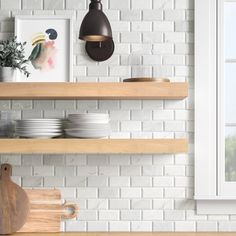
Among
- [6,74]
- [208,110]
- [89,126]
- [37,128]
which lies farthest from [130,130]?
[6,74]

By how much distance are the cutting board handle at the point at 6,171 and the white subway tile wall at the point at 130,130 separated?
10 centimetres

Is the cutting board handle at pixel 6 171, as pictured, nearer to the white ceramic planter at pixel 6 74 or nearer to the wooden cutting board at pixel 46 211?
the wooden cutting board at pixel 46 211

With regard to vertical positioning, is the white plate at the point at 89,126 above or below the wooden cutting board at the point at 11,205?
above

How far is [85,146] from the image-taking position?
9.68 feet

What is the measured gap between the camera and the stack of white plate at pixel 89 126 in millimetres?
2986

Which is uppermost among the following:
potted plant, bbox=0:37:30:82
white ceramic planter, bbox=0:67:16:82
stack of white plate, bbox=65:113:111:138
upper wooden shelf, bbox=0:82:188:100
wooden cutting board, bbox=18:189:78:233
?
potted plant, bbox=0:37:30:82

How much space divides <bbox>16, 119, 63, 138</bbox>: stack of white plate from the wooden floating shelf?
0.06m

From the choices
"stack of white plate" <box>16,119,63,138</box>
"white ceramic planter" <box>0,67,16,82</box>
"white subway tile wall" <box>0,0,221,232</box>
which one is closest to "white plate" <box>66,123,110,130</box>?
"stack of white plate" <box>16,119,63,138</box>

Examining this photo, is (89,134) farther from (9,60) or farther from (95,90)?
(9,60)

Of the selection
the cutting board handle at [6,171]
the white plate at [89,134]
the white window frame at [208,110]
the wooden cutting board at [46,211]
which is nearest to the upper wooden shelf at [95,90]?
the white plate at [89,134]

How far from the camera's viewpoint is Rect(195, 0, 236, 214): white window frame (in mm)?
3230

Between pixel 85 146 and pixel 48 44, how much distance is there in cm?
70

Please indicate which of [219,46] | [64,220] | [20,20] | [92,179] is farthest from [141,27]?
[64,220]

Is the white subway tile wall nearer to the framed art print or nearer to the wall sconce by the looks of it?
the framed art print
